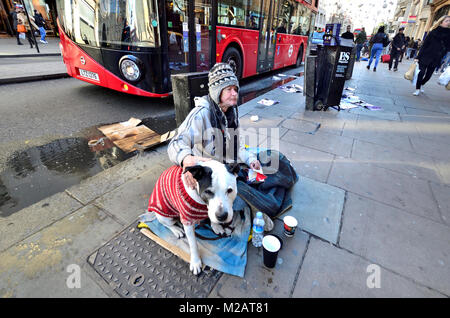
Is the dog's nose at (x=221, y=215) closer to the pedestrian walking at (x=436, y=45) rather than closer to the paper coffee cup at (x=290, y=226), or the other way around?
the paper coffee cup at (x=290, y=226)

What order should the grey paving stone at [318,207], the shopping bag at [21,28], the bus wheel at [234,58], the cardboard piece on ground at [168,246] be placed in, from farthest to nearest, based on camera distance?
the shopping bag at [21,28] < the bus wheel at [234,58] < the grey paving stone at [318,207] < the cardboard piece on ground at [168,246]

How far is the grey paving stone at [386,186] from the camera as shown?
2.62 m

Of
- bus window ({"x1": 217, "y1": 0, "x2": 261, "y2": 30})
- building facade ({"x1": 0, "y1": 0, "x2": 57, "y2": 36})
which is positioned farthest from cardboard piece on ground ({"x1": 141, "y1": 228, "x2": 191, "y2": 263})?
building facade ({"x1": 0, "y1": 0, "x2": 57, "y2": 36})

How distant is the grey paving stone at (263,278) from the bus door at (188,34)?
4756 millimetres

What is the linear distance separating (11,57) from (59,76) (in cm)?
590

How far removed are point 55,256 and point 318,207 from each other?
8.56 ft

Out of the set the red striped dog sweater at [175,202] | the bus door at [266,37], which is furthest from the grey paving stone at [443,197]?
the bus door at [266,37]

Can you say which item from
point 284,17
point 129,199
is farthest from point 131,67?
point 284,17

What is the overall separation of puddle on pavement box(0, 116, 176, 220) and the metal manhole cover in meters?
1.43

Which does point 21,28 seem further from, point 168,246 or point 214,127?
point 168,246

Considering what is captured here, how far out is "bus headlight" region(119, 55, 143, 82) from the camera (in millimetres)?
4821

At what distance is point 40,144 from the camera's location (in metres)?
3.79

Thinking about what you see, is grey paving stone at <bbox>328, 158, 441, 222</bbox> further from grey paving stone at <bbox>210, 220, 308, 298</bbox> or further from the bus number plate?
the bus number plate
